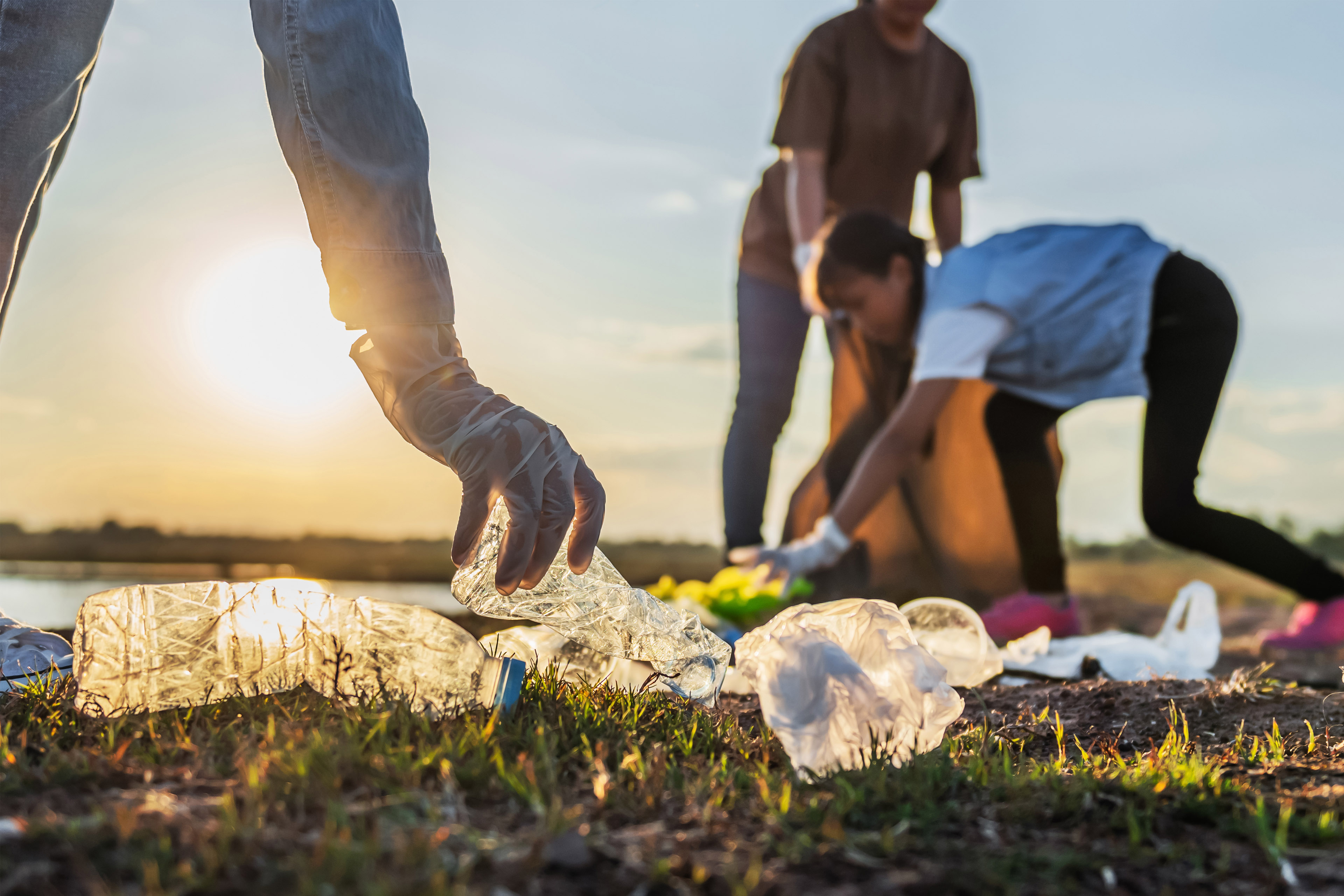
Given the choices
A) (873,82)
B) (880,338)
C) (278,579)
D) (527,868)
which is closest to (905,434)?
(880,338)

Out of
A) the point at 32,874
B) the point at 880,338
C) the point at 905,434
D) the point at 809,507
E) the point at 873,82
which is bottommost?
the point at 32,874

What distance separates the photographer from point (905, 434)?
429cm

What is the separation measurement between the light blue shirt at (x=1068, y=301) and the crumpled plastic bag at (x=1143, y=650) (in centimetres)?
118

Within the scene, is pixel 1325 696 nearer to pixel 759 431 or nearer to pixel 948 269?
pixel 948 269

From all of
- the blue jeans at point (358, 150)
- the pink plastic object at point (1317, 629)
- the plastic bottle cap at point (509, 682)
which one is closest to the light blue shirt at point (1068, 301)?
the pink plastic object at point (1317, 629)

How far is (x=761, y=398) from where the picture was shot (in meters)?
5.10

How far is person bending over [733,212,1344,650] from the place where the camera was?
3.89 m

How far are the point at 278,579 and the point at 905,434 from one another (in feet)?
10.5

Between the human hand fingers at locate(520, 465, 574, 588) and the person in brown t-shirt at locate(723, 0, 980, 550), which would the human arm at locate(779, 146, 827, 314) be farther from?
the human hand fingers at locate(520, 465, 574, 588)

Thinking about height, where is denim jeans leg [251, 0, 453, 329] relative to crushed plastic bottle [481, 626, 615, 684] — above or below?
above

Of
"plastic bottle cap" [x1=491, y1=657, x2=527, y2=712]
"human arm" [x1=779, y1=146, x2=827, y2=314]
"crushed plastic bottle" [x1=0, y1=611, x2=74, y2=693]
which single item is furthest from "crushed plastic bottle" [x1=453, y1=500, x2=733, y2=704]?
"human arm" [x1=779, y1=146, x2=827, y2=314]

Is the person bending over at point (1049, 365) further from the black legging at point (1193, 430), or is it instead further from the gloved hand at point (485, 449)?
the gloved hand at point (485, 449)

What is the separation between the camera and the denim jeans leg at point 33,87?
6.48 feet

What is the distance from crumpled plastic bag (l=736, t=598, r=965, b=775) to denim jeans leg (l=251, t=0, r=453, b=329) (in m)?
0.97
